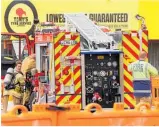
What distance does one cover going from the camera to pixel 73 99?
1150cm

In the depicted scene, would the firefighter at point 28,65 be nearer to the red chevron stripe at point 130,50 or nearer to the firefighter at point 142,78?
the red chevron stripe at point 130,50

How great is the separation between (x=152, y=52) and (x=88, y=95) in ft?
36.7

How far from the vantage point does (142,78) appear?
11.0 metres

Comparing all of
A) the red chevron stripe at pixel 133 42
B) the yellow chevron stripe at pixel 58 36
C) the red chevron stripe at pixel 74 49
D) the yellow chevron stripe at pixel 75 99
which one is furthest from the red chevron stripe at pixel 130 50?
the yellow chevron stripe at pixel 75 99

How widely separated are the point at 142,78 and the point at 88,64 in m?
1.28

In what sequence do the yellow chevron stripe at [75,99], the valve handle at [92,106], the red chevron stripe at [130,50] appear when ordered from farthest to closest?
the red chevron stripe at [130,50] → the yellow chevron stripe at [75,99] → the valve handle at [92,106]

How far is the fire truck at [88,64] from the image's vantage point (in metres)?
11.5

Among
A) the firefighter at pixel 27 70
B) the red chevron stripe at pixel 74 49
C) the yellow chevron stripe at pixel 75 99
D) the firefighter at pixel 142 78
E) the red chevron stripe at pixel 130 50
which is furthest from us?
the red chevron stripe at pixel 130 50

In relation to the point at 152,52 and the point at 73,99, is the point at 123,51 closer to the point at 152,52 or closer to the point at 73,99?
the point at 73,99

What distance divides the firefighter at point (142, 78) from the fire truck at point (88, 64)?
646mm

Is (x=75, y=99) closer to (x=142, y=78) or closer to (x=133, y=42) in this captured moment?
(x=142, y=78)

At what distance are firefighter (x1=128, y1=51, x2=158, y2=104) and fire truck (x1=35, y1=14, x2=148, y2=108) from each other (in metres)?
0.65

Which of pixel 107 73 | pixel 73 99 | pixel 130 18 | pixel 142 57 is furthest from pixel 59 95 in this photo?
pixel 130 18

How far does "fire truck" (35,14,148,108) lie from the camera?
11.5 m
